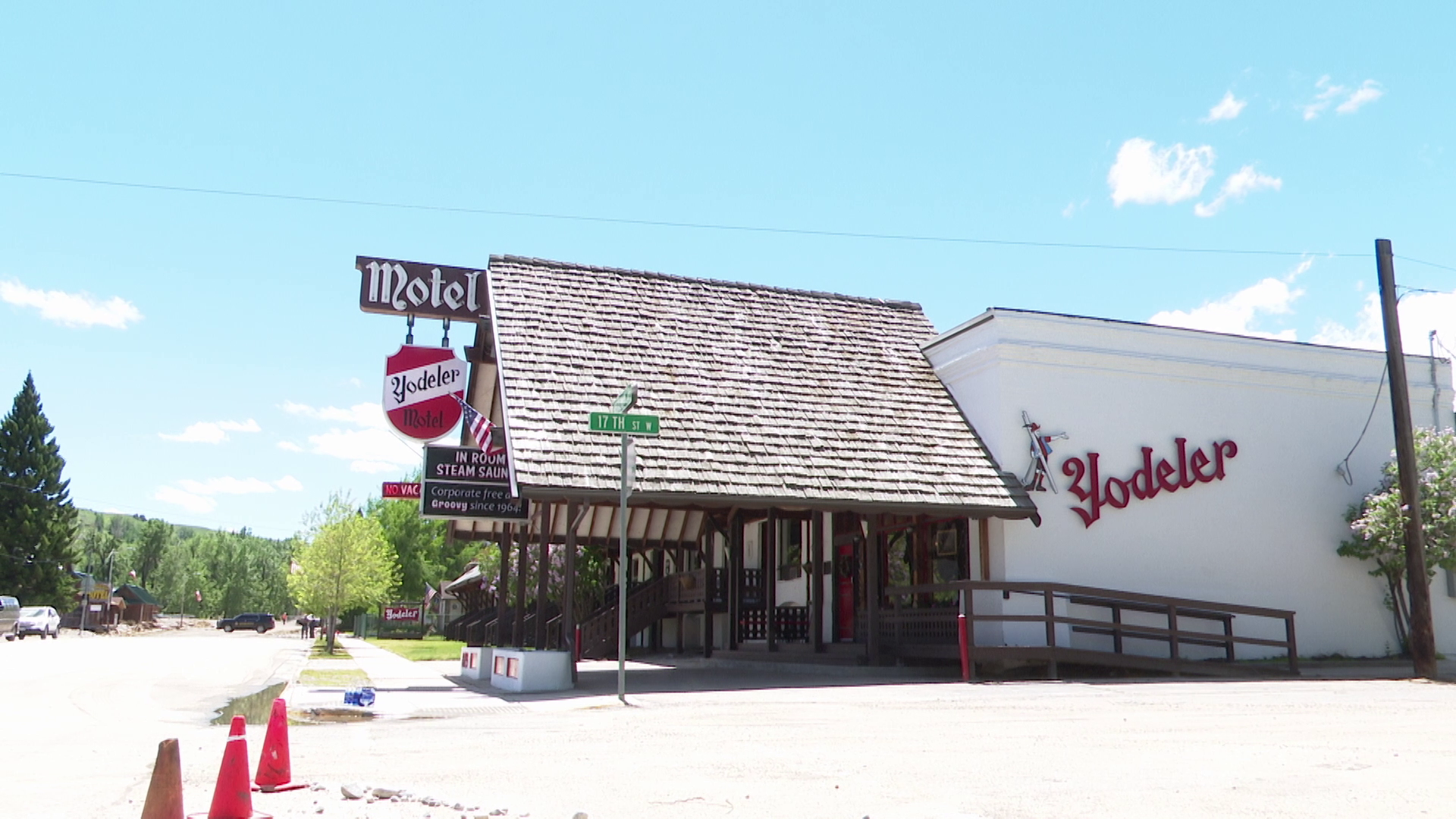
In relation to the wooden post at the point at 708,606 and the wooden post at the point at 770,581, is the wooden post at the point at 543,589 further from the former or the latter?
the wooden post at the point at 708,606

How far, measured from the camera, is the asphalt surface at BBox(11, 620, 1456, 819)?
6750 mm

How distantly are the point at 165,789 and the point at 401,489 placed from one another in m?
15.2

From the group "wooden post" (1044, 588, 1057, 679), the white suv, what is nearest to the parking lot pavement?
"wooden post" (1044, 588, 1057, 679)

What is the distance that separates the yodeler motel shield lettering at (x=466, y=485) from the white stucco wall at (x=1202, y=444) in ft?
27.4

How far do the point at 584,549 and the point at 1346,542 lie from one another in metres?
18.4

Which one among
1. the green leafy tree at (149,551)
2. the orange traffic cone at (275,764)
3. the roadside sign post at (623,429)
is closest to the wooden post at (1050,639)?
the roadside sign post at (623,429)

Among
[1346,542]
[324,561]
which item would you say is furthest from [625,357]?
[324,561]

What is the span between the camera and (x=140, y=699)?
16469 millimetres

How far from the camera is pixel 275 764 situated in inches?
301

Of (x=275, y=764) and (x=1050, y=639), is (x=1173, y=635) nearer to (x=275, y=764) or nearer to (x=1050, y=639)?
(x=1050, y=639)

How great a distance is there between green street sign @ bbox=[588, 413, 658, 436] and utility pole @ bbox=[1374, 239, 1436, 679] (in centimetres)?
1237

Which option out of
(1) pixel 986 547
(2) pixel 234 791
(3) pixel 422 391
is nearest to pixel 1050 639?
(1) pixel 986 547

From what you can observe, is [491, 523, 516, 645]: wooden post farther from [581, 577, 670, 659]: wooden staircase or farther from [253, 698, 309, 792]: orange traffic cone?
[253, 698, 309, 792]: orange traffic cone

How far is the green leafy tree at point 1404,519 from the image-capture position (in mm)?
18547
